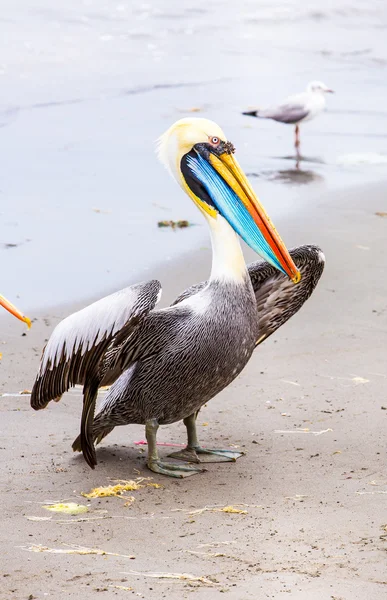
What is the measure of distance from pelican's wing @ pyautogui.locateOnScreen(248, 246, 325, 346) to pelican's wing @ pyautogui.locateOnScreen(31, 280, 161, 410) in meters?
0.75

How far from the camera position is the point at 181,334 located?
4098 mm

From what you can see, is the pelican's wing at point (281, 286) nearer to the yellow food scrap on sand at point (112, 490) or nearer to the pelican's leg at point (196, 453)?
the pelican's leg at point (196, 453)

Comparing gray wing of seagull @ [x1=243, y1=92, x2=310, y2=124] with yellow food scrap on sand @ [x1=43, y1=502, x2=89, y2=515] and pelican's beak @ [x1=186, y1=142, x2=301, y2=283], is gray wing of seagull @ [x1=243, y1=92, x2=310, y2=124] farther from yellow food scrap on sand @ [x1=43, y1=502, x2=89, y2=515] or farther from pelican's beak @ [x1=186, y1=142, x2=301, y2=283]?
yellow food scrap on sand @ [x1=43, y1=502, x2=89, y2=515]

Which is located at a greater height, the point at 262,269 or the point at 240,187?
the point at 240,187

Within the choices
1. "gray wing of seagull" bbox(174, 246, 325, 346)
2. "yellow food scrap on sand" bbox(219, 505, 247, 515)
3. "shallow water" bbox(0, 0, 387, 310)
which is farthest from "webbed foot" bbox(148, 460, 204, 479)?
"shallow water" bbox(0, 0, 387, 310)

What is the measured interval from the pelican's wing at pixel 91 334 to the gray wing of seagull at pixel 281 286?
710mm

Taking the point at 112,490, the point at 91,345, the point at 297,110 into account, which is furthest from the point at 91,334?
the point at 297,110

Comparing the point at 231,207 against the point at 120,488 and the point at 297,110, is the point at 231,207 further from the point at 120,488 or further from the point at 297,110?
the point at 297,110

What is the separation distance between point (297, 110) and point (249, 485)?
295 inches

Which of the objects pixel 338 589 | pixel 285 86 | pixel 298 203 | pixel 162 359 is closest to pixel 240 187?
pixel 162 359

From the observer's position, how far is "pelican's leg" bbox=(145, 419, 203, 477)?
4246 millimetres

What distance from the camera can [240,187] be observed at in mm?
4336

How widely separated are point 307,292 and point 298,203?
378 cm

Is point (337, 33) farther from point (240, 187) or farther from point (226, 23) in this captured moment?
point (240, 187)
